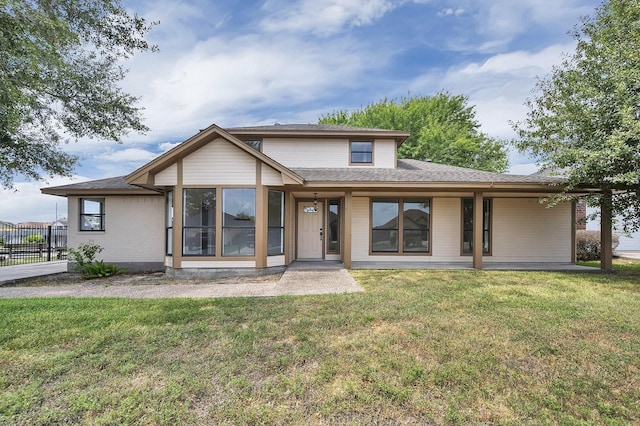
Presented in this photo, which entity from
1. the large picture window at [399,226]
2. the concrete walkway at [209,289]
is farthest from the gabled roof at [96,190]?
the large picture window at [399,226]

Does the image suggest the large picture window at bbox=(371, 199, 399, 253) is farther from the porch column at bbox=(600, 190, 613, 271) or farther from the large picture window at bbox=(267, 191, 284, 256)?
the porch column at bbox=(600, 190, 613, 271)

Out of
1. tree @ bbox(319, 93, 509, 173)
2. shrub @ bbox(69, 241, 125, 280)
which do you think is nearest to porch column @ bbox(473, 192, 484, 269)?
shrub @ bbox(69, 241, 125, 280)

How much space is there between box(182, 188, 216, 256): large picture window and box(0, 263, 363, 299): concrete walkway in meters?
1.34

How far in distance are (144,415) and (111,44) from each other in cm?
1073

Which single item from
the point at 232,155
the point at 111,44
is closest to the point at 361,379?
the point at 232,155

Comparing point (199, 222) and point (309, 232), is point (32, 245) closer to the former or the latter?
point (199, 222)

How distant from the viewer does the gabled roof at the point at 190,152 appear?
8.16 metres

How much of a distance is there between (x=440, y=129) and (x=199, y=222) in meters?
21.3

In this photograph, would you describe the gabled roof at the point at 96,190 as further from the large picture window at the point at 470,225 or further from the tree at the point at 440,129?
the tree at the point at 440,129

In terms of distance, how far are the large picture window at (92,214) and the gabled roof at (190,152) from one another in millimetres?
3240

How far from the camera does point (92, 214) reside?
10.4 meters

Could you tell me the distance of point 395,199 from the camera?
35.4 feet

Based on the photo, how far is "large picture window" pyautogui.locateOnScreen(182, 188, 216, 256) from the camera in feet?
28.2

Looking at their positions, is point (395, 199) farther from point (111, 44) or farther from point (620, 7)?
point (111, 44)
